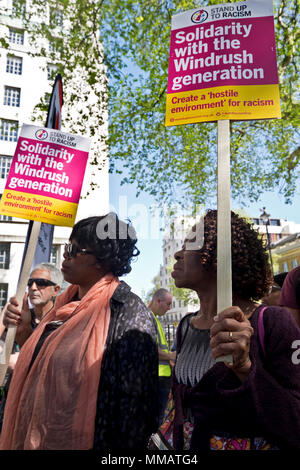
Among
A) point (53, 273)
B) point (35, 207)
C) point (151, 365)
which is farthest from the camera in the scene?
point (53, 273)

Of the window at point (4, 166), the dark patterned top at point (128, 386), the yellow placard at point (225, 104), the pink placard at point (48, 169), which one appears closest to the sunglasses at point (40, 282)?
the pink placard at point (48, 169)

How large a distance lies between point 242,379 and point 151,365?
2.10ft

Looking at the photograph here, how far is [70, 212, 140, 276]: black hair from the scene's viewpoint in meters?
2.39

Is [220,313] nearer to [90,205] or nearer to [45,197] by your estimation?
[45,197]

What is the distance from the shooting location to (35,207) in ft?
11.0

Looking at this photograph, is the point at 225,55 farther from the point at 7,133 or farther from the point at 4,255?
the point at 7,133

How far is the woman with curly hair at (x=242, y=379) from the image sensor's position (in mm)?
1357

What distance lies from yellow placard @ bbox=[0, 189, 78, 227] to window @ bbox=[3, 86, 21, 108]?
27.9 metres


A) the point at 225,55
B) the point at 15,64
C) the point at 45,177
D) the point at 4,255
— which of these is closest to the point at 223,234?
the point at 225,55

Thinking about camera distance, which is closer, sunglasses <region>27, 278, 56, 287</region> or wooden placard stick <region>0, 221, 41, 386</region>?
wooden placard stick <region>0, 221, 41, 386</region>

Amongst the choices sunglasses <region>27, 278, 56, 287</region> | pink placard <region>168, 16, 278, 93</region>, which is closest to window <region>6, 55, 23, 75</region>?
→ sunglasses <region>27, 278, 56, 287</region>

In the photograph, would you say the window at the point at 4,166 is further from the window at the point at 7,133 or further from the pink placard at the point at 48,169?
the pink placard at the point at 48,169

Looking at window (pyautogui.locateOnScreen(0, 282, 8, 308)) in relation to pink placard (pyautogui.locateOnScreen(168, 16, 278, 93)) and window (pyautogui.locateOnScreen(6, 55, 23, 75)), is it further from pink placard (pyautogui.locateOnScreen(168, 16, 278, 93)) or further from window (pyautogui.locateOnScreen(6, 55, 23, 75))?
pink placard (pyautogui.locateOnScreen(168, 16, 278, 93))

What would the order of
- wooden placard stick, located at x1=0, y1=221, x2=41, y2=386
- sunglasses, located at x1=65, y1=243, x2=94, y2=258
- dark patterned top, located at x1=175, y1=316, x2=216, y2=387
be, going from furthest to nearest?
wooden placard stick, located at x1=0, y1=221, x2=41, y2=386, sunglasses, located at x1=65, y1=243, x2=94, y2=258, dark patterned top, located at x1=175, y1=316, x2=216, y2=387
